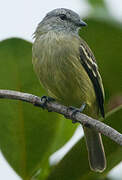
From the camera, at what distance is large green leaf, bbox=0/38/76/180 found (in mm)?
2119

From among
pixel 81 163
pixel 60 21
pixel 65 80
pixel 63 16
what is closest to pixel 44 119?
pixel 81 163

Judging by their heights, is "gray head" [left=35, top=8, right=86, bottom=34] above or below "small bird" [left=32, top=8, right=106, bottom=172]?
above

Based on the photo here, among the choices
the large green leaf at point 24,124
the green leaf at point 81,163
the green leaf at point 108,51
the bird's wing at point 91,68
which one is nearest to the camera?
the green leaf at point 81,163

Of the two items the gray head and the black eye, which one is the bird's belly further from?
the black eye

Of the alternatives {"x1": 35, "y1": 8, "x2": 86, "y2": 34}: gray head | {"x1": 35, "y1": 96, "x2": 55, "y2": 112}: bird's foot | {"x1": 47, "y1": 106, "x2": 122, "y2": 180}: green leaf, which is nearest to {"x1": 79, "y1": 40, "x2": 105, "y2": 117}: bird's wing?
{"x1": 35, "y1": 8, "x2": 86, "y2": 34}: gray head

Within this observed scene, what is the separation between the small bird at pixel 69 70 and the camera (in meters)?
3.13

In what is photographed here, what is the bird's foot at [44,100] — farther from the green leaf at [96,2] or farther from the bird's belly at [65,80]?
the green leaf at [96,2]

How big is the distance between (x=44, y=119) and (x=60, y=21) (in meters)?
1.81

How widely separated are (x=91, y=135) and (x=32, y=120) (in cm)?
163

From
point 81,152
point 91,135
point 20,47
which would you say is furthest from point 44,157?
point 91,135

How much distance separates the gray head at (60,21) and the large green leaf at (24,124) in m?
1.39

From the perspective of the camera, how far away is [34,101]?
2344mm

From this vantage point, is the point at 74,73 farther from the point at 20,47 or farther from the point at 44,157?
the point at 44,157

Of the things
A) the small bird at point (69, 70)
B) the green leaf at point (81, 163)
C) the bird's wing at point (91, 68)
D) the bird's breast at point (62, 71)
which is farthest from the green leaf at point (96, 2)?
the green leaf at point (81, 163)
